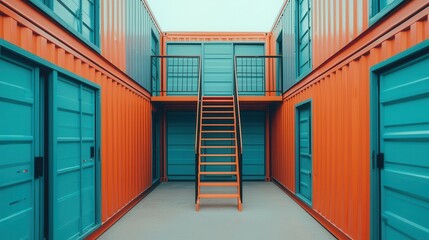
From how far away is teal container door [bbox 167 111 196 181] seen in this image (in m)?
9.93

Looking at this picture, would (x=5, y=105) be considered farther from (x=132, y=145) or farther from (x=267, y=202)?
(x=267, y=202)

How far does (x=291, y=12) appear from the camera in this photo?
706cm

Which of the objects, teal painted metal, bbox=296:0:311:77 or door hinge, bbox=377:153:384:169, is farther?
teal painted metal, bbox=296:0:311:77

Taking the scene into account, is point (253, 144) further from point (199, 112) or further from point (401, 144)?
point (401, 144)

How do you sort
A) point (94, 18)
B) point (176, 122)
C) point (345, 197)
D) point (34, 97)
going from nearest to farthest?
1. point (34, 97)
2. point (345, 197)
3. point (94, 18)
4. point (176, 122)

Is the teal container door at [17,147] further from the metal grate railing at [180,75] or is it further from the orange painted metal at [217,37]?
→ the orange painted metal at [217,37]

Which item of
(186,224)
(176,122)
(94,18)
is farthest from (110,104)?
(176,122)

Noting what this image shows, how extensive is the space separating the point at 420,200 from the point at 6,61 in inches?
150

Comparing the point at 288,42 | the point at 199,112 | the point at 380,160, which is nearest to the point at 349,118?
the point at 380,160

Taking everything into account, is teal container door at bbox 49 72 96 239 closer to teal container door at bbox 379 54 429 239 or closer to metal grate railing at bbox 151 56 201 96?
teal container door at bbox 379 54 429 239

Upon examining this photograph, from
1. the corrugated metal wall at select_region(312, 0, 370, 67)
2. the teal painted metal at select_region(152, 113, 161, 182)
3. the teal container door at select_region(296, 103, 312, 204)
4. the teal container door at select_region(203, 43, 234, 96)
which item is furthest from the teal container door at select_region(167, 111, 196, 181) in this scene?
the corrugated metal wall at select_region(312, 0, 370, 67)

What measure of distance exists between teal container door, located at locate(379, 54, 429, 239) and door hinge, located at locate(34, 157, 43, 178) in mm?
3604

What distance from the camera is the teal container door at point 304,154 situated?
237 inches

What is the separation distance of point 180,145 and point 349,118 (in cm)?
667
